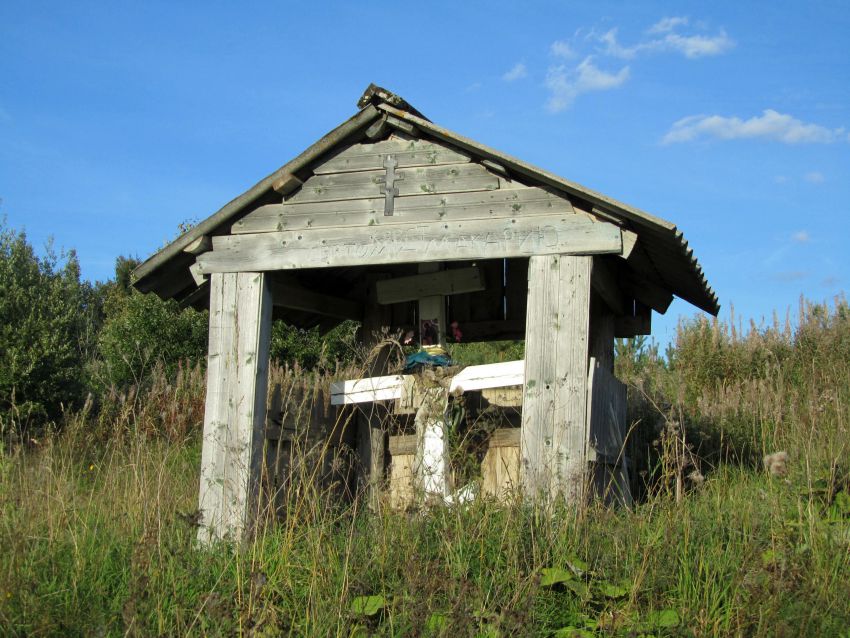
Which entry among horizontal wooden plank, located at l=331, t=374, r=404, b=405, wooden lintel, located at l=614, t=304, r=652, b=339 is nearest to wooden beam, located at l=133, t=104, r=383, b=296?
horizontal wooden plank, located at l=331, t=374, r=404, b=405

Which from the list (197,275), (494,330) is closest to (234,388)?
(197,275)

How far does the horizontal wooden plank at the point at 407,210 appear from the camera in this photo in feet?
23.1

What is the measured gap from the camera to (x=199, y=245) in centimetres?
781

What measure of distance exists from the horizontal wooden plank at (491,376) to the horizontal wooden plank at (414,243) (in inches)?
41.1

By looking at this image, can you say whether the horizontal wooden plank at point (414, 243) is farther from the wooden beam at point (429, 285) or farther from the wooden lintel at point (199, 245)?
the wooden beam at point (429, 285)

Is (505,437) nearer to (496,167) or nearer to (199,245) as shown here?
(496,167)

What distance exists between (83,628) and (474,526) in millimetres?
2225

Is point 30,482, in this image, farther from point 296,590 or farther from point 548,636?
point 548,636

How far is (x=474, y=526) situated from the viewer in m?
5.14

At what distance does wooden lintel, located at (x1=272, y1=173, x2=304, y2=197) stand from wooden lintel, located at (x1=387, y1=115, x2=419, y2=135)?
982mm

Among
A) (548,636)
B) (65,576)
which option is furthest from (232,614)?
(548,636)

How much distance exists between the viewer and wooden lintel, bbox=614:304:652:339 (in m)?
8.99

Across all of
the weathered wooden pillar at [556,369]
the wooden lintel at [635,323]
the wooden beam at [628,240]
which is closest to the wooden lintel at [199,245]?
the weathered wooden pillar at [556,369]

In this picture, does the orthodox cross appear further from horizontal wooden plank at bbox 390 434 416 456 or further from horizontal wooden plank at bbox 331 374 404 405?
horizontal wooden plank at bbox 390 434 416 456
